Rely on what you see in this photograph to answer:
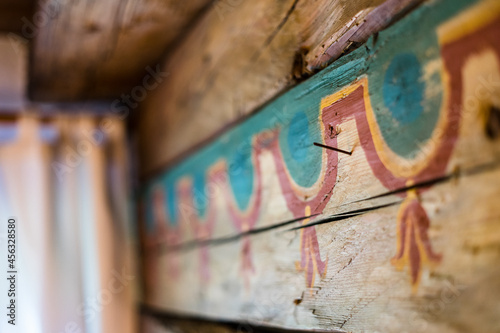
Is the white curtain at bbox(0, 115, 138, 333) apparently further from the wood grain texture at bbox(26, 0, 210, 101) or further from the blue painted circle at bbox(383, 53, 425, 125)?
the blue painted circle at bbox(383, 53, 425, 125)

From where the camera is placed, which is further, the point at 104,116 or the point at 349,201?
the point at 104,116

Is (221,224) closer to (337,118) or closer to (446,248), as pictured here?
(337,118)

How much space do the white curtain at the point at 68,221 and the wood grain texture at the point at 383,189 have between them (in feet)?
2.27

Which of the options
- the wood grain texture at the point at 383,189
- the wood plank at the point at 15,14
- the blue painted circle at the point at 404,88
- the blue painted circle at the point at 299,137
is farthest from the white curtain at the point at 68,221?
the blue painted circle at the point at 404,88

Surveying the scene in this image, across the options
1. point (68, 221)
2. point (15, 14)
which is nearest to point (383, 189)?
point (68, 221)

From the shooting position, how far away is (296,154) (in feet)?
2.76

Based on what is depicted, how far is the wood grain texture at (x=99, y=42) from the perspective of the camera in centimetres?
119

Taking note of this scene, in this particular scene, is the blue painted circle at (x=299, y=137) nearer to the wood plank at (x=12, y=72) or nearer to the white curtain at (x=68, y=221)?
the white curtain at (x=68, y=221)

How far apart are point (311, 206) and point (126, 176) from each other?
1111 mm

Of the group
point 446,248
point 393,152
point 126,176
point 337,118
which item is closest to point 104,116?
point 126,176

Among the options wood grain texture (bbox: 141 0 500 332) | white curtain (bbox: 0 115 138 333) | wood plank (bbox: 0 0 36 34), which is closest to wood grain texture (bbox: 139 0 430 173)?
wood grain texture (bbox: 141 0 500 332)

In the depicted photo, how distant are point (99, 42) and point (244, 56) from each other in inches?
21.2

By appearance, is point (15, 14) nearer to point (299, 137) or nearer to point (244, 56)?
point (244, 56)

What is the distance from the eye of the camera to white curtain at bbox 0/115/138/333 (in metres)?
1.51
